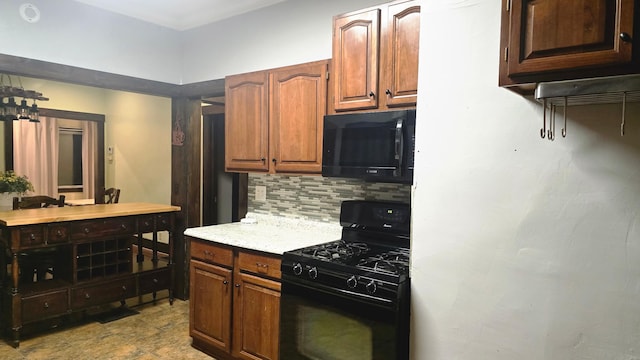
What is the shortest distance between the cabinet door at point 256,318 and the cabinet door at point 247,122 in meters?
0.85

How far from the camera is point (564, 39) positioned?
3.75ft

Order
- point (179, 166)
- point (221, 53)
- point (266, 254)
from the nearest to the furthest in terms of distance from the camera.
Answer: point (266, 254), point (221, 53), point (179, 166)

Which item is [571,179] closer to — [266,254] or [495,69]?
[495,69]

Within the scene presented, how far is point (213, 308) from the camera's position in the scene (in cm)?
276

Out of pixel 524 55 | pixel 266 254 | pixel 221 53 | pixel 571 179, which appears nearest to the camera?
pixel 524 55

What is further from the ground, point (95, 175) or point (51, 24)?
point (51, 24)

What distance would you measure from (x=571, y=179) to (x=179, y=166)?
3526 millimetres

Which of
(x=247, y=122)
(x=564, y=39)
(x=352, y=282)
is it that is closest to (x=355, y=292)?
(x=352, y=282)

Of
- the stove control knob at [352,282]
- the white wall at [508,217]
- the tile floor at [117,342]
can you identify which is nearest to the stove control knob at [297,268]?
the stove control knob at [352,282]

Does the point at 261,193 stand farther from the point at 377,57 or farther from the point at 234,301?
the point at 377,57

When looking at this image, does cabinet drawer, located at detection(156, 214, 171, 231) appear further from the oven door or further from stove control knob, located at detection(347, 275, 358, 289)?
stove control knob, located at detection(347, 275, 358, 289)

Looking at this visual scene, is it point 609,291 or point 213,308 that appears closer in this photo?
point 609,291

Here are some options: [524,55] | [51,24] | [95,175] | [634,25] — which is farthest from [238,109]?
[95,175]

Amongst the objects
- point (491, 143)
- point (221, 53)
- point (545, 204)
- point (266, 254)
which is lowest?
point (266, 254)
